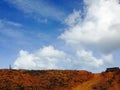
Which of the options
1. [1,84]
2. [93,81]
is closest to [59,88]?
[93,81]

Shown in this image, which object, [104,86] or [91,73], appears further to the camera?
[91,73]

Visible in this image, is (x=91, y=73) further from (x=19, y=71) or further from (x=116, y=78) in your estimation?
(x=19, y=71)

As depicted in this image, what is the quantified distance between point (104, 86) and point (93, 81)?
3.29 m

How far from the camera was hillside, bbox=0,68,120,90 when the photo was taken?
5306cm

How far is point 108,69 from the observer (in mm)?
57969

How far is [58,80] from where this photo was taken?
181 feet

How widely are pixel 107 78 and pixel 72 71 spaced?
21.7ft

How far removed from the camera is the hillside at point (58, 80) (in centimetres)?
5306

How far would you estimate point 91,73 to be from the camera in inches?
2307

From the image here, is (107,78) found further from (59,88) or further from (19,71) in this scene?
(19,71)

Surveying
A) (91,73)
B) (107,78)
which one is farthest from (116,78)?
(91,73)

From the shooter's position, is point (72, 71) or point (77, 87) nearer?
point (77, 87)

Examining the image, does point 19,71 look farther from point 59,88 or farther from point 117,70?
point 117,70

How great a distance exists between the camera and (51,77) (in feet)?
182
